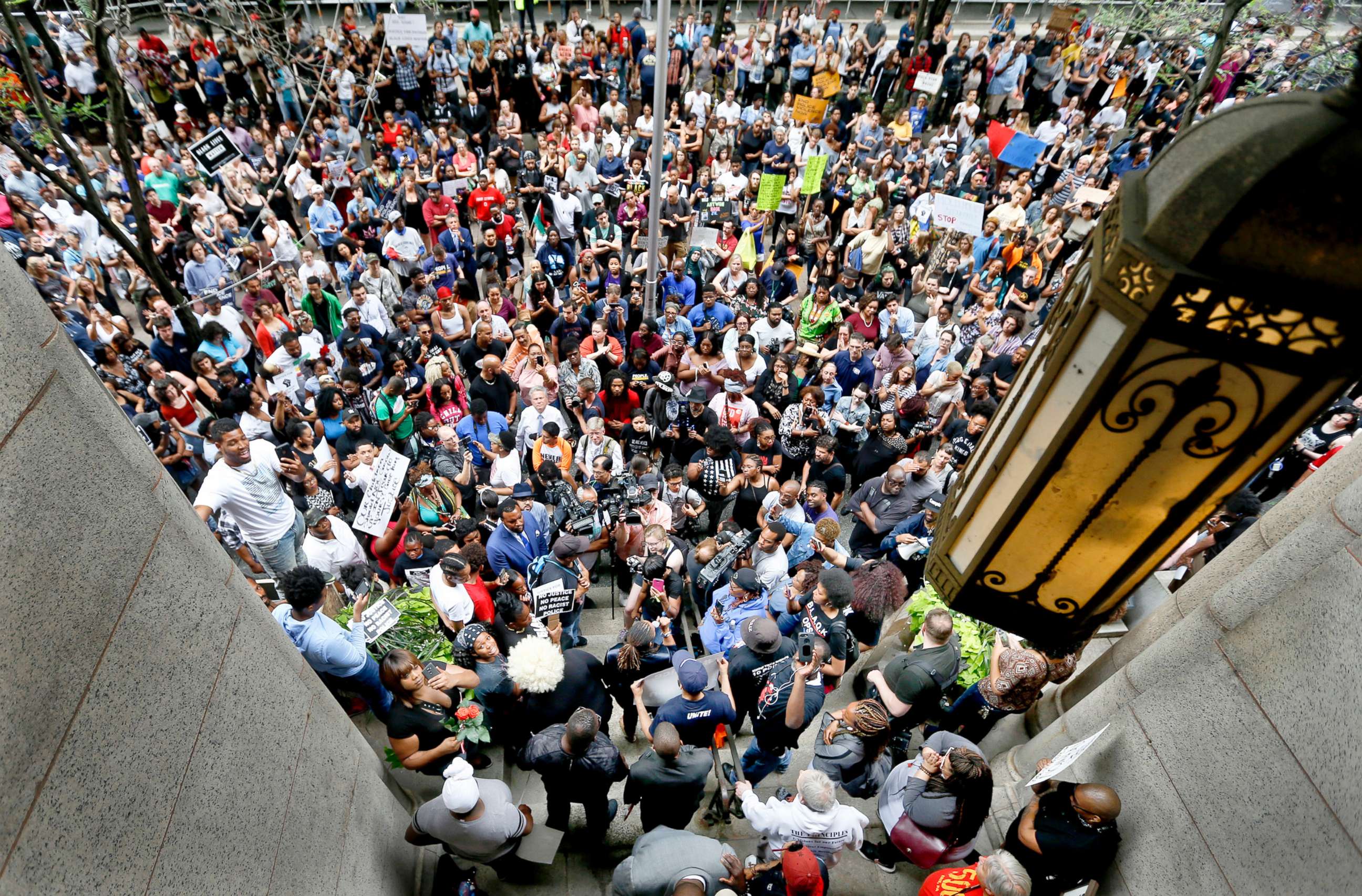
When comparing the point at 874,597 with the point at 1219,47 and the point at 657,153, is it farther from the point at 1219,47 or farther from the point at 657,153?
the point at 1219,47

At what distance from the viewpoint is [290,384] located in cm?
736

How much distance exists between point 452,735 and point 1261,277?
459 centimetres

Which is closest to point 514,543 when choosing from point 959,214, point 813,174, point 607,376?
point 607,376

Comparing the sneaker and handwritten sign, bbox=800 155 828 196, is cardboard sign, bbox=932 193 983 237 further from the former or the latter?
the sneaker

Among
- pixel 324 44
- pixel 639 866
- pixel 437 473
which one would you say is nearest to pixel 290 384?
pixel 437 473

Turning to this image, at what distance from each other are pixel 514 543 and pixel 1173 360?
5062mm

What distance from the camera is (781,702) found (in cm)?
461

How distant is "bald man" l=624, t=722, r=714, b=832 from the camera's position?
4.10 metres

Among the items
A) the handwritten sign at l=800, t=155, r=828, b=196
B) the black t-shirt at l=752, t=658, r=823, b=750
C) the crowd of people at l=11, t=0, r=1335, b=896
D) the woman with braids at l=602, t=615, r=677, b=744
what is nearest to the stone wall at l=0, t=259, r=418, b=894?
the crowd of people at l=11, t=0, r=1335, b=896

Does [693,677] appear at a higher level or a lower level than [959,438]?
higher

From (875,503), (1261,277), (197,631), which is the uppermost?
(1261,277)

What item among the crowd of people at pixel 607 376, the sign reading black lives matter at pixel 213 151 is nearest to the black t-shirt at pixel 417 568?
the crowd of people at pixel 607 376

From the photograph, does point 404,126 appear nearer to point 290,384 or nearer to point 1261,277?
point 290,384

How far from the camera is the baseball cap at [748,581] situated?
5.34m
